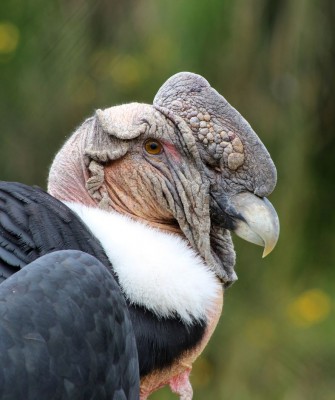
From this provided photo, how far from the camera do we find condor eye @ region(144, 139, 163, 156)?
3.92m

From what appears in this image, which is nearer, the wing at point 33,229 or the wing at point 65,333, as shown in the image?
the wing at point 65,333

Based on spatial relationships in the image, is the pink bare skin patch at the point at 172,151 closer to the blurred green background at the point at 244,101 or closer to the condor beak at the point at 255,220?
the condor beak at the point at 255,220

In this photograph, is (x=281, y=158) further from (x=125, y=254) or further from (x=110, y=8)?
(x=125, y=254)

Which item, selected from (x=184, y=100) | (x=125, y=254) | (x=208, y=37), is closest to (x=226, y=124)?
(x=184, y=100)

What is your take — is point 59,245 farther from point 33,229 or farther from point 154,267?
point 154,267

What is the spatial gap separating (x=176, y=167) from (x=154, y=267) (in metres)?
0.41

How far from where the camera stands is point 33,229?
136 inches

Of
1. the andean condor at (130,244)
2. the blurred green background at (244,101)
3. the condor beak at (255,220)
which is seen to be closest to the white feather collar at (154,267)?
the andean condor at (130,244)

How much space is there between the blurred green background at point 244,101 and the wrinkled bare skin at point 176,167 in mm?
2826

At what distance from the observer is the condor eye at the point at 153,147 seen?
3.92 meters

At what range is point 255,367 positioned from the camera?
7.73 m

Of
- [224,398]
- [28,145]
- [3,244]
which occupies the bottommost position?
[224,398]

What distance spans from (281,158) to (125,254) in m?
3.89

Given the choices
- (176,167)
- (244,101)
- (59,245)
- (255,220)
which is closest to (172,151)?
(176,167)
